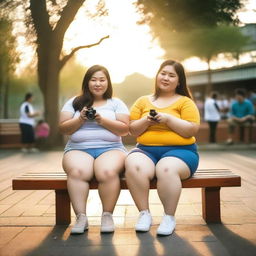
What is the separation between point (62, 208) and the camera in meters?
3.77

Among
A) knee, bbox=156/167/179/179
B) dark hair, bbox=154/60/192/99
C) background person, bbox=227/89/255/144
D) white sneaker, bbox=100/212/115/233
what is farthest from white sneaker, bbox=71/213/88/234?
background person, bbox=227/89/255/144

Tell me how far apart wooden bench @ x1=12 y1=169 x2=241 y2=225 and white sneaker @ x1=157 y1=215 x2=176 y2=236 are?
11.2 inches

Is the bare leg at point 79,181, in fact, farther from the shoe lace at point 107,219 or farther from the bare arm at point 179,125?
the bare arm at point 179,125

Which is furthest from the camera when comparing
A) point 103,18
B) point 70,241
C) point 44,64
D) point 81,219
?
point 44,64

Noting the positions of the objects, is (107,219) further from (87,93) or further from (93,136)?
(87,93)

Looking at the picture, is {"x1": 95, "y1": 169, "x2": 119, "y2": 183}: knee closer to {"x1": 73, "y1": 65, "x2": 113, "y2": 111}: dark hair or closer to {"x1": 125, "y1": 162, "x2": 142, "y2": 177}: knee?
{"x1": 125, "y1": 162, "x2": 142, "y2": 177}: knee

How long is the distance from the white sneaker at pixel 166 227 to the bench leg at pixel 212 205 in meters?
0.51

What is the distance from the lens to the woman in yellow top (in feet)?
10.9

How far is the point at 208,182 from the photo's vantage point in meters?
3.44

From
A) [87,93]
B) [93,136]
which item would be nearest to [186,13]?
[87,93]

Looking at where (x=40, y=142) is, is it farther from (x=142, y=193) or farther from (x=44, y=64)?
(x=142, y=193)

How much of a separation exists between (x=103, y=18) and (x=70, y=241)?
1.95m

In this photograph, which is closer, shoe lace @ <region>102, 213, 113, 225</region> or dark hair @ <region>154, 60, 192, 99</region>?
shoe lace @ <region>102, 213, 113, 225</region>

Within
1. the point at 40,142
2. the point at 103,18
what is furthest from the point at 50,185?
the point at 40,142
